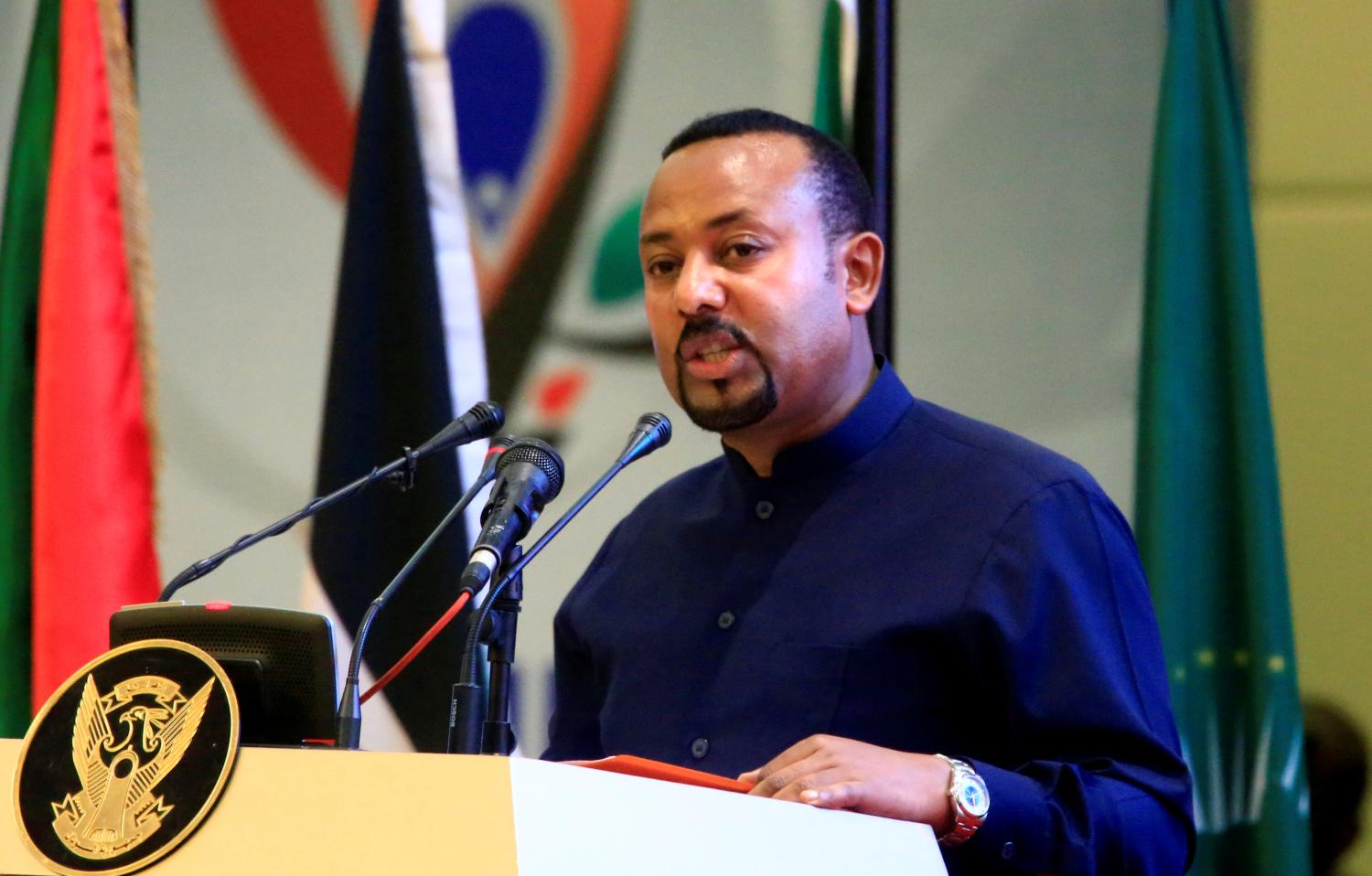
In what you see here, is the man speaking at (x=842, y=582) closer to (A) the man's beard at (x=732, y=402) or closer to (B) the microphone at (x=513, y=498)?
(A) the man's beard at (x=732, y=402)

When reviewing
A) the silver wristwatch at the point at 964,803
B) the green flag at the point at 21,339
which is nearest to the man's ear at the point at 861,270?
the silver wristwatch at the point at 964,803

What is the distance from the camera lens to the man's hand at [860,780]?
1.25 metres

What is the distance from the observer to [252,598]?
139 inches

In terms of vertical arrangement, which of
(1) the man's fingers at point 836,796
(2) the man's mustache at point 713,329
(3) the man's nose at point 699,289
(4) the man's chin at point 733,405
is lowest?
(1) the man's fingers at point 836,796

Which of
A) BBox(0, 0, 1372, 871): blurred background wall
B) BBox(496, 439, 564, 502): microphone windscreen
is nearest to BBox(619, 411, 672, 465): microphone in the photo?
BBox(496, 439, 564, 502): microphone windscreen

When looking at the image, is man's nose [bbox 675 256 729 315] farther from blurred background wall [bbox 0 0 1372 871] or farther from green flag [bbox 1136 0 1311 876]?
blurred background wall [bbox 0 0 1372 871]

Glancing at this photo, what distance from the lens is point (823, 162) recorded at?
6.46 feet

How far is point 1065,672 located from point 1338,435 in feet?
4.31

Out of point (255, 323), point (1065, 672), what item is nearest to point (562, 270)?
point (255, 323)

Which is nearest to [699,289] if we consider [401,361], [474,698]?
[474,698]

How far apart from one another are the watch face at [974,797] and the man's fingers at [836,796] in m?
0.17

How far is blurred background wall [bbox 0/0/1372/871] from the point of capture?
2680 mm

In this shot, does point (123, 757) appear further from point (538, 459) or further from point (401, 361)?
point (401, 361)

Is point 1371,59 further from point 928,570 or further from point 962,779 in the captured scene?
point 962,779
